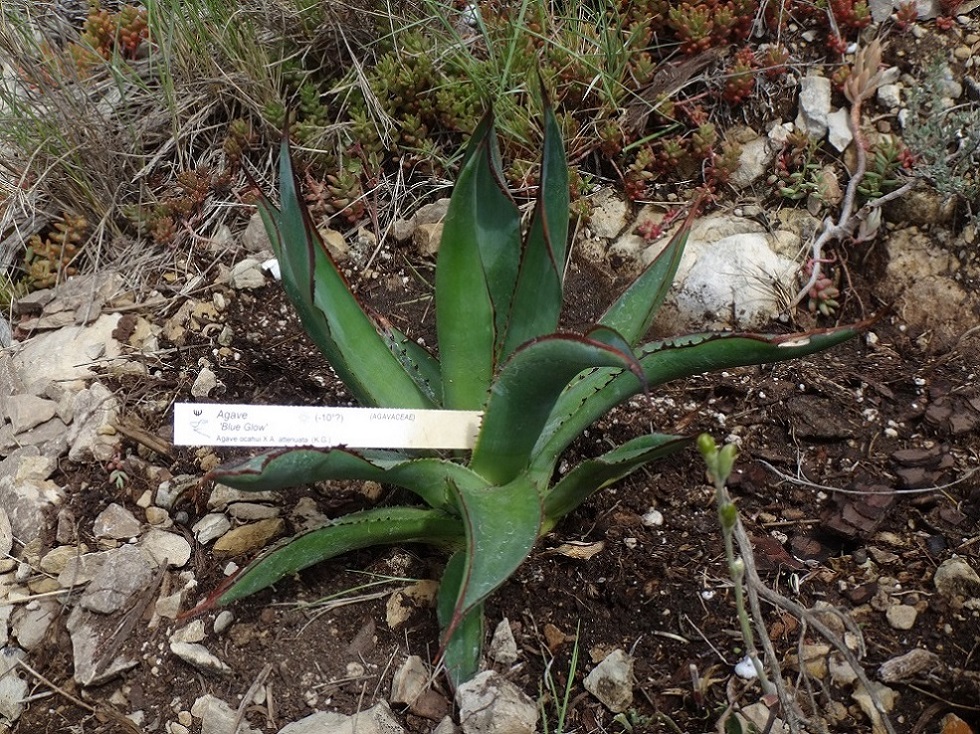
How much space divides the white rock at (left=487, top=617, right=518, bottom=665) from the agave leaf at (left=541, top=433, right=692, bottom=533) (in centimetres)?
23

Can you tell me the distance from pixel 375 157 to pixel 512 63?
0.54 meters

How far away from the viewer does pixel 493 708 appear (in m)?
1.56

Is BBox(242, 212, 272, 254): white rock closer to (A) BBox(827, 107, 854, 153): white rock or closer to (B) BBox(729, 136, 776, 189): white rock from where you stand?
(B) BBox(729, 136, 776, 189): white rock

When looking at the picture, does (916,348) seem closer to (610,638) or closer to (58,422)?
(610,638)

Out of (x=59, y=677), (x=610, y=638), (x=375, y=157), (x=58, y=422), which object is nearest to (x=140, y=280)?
(x=58, y=422)

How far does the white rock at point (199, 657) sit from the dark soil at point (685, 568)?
0.08ft

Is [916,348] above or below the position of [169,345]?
below

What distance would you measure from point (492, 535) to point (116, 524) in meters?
1.08

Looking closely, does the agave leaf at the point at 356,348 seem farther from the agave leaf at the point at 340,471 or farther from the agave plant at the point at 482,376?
the agave leaf at the point at 340,471

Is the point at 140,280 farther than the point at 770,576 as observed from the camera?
Yes

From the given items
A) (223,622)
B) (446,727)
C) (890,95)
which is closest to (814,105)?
(890,95)

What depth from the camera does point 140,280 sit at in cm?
263

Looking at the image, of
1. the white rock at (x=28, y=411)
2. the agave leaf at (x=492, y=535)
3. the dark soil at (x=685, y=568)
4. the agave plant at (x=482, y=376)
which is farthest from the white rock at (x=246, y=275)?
Result: the agave leaf at (x=492, y=535)

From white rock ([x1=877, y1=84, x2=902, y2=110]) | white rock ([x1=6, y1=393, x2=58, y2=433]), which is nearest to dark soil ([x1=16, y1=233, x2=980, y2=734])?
white rock ([x1=6, y1=393, x2=58, y2=433])
